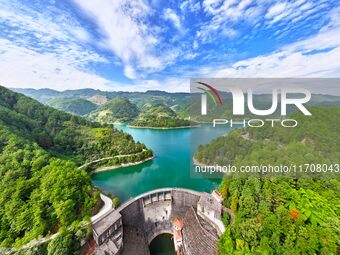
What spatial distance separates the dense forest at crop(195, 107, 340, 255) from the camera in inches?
311

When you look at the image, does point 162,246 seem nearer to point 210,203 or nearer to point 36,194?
point 210,203

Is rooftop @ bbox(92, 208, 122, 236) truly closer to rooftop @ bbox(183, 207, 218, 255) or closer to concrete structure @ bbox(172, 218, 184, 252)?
concrete structure @ bbox(172, 218, 184, 252)

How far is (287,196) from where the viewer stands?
1041cm

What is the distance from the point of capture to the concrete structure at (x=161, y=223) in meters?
9.71

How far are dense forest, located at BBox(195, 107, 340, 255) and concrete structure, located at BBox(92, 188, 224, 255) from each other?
1408 millimetres

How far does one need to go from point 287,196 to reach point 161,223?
1001 cm

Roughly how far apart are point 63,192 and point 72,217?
1889 millimetres

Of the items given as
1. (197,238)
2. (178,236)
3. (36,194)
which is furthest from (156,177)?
(36,194)

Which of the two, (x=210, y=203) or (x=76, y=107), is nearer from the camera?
(x=210, y=203)

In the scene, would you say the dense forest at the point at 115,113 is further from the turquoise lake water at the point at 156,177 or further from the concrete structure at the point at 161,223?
the concrete structure at the point at 161,223

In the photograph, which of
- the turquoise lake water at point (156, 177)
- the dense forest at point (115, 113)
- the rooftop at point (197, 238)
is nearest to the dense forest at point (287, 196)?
the rooftop at point (197, 238)

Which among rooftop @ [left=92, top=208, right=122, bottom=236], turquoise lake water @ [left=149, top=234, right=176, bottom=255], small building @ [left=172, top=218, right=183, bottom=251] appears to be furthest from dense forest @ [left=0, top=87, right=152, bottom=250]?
small building @ [left=172, top=218, right=183, bottom=251]

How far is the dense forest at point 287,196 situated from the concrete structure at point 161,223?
141cm

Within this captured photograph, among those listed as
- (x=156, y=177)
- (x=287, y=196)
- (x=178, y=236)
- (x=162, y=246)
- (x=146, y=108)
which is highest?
(x=146, y=108)
